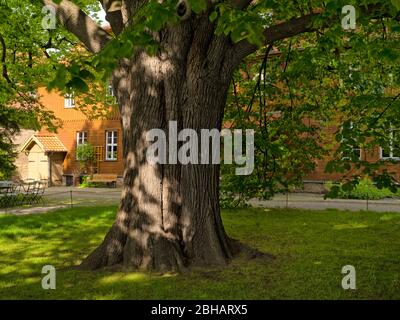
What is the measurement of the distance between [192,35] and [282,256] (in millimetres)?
4343

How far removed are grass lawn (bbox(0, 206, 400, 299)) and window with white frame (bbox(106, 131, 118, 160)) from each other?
1883 centimetres

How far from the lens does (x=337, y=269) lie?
735 centimetres

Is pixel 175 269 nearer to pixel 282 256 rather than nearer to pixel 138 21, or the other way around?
pixel 282 256

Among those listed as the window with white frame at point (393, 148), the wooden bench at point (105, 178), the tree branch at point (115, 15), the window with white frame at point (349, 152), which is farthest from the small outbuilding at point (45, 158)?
the window with white frame at point (349, 152)

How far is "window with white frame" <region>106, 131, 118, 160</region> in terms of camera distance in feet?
106

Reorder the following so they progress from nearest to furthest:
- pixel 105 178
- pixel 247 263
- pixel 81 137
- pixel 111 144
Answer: pixel 247 263 < pixel 105 178 < pixel 111 144 < pixel 81 137

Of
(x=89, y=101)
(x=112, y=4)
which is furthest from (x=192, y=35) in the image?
(x=89, y=101)

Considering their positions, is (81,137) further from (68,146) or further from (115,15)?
(115,15)

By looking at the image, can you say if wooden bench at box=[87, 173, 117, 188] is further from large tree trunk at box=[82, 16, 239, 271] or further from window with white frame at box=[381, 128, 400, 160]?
window with white frame at box=[381, 128, 400, 160]

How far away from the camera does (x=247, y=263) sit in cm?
752

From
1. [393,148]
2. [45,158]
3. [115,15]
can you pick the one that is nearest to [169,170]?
[115,15]

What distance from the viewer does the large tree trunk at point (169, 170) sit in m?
7.07

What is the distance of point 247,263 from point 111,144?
26208 millimetres

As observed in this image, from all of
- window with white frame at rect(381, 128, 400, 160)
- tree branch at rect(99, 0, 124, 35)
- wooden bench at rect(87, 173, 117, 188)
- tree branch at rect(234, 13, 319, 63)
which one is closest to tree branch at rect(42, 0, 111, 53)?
tree branch at rect(99, 0, 124, 35)
